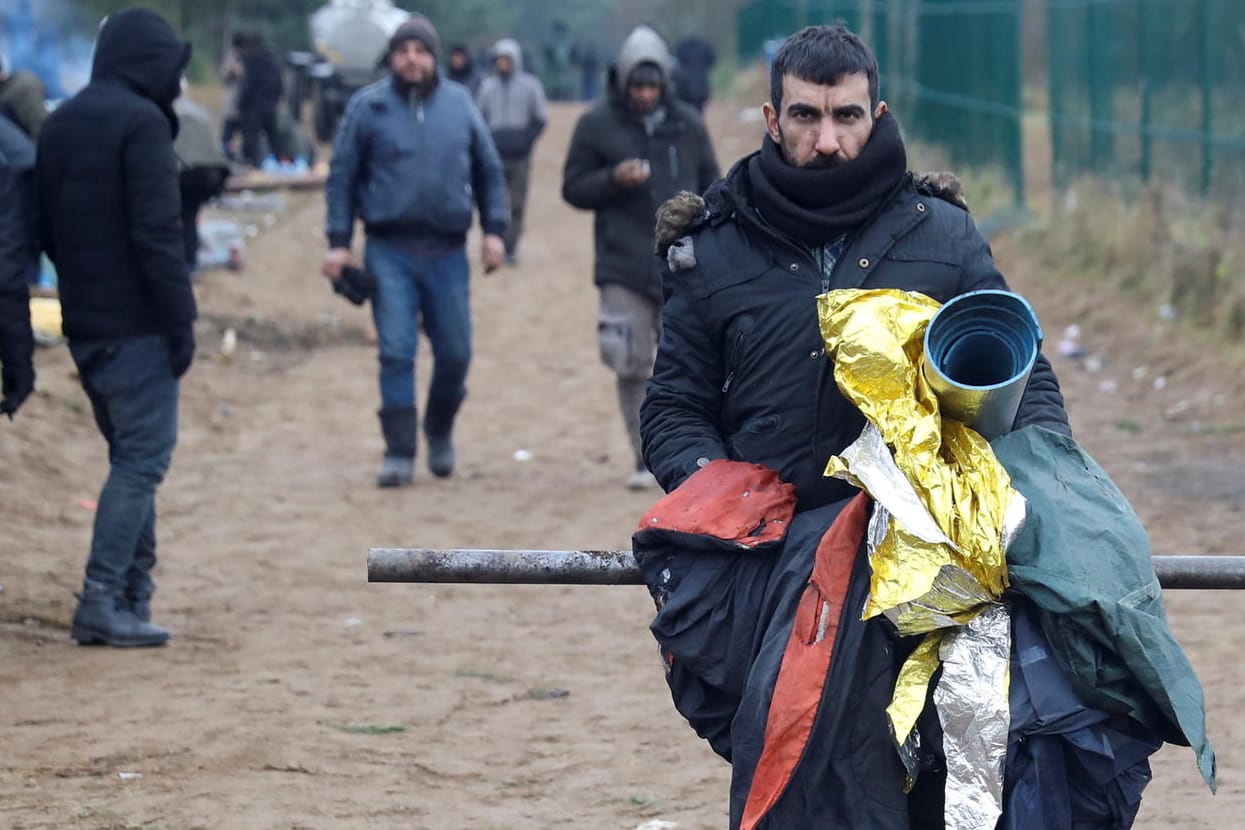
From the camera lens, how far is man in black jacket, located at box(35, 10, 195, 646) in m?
6.12

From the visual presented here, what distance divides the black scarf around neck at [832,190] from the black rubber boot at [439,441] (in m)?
6.04

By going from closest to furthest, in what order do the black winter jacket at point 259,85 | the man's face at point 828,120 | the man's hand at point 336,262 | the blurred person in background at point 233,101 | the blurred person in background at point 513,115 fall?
1. the man's face at point 828,120
2. the man's hand at point 336,262
3. the blurred person in background at point 513,115
4. the black winter jacket at point 259,85
5. the blurred person in background at point 233,101

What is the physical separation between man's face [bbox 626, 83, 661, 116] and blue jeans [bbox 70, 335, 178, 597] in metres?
2.88

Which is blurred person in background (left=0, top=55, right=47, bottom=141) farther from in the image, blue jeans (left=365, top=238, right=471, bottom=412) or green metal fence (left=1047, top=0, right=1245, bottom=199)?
green metal fence (left=1047, top=0, right=1245, bottom=199)

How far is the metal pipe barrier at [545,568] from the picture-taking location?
331cm

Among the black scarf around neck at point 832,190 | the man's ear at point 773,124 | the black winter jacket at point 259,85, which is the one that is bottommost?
the black winter jacket at point 259,85

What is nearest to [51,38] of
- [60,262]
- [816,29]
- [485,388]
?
[485,388]

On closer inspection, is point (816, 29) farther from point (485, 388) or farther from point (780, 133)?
point (485, 388)

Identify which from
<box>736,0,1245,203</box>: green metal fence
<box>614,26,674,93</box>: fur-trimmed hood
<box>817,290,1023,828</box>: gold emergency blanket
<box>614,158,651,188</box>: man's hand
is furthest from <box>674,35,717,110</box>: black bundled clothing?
<box>817,290,1023,828</box>: gold emergency blanket

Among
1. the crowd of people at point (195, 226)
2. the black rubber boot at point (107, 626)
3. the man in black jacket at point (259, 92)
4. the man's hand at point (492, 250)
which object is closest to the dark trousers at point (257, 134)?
the man in black jacket at point (259, 92)

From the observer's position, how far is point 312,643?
21.5ft

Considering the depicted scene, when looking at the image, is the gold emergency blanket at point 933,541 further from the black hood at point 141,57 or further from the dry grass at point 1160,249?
the dry grass at point 1160,249

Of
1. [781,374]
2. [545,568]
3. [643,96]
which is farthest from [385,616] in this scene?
[781,374]

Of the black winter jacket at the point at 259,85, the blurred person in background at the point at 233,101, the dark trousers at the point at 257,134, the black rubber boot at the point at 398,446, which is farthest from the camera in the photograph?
the blurred person in background at the point at 233,101
